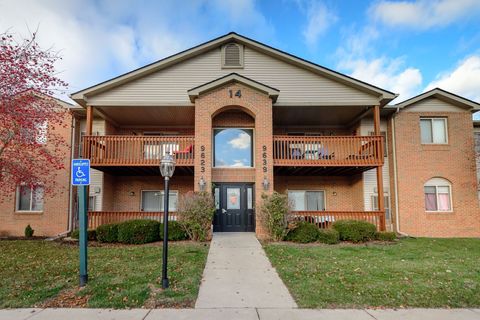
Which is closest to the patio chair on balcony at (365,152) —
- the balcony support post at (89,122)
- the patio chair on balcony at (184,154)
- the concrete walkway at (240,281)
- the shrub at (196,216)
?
the concrete walkway at (240,281)

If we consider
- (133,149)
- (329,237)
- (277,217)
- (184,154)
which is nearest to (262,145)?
(277,217)

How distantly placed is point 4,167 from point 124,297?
682 centimetres

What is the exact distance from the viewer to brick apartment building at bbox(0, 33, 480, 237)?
12562mm

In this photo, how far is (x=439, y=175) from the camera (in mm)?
13883

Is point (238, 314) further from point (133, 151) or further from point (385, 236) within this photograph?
point (133, 151)

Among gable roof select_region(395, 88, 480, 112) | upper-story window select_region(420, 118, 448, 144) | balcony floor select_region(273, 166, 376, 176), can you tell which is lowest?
balcony floor select_region(273, 166, 376, 176)

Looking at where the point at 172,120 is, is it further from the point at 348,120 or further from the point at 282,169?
the point at 348,120

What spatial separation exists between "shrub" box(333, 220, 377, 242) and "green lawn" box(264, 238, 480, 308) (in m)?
0.59

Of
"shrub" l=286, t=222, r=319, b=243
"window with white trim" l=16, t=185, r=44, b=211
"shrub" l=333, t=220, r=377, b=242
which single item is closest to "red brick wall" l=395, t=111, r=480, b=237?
"shrub" l=333, t=220, r=377, b=242

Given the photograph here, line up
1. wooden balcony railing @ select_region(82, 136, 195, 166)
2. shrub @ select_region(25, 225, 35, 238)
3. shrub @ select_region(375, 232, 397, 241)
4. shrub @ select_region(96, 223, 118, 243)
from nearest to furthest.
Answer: shrub @ select_region(96, 223, 118, 243) < shrub @ select_region(375, 232, 397, 241) < wooden balcony railing @ select_region(82, 136, 195, 166) < shrub @ select_region(25, 225, 35, 238)

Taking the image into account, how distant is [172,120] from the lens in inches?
591

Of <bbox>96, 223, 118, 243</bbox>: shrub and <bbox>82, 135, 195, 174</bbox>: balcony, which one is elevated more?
<bbox>82, 135, 195, 174</bbox>: balcony

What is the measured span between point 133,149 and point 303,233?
8.40 meters

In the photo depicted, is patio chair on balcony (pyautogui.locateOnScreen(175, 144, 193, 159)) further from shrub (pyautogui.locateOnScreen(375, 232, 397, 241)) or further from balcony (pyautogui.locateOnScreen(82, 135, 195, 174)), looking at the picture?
shrub (pyautogui.locateOnScreen(375, 232, 397, 241))
